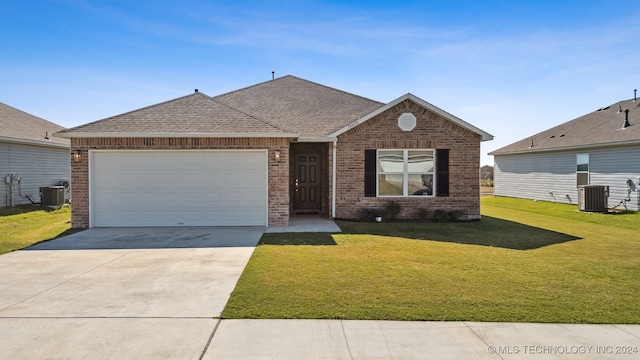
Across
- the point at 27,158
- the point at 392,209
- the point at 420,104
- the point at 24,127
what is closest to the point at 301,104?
the point at 420,104

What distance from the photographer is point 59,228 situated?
34.6ft

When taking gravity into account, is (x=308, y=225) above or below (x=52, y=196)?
below

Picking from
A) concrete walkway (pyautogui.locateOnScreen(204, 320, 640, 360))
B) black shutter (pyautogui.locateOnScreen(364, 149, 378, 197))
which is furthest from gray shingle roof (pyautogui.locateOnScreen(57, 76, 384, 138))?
concrete walkway (pyautogui.locateOnScreen(204, 320, 640, 360))

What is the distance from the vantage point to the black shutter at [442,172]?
39.9 ft

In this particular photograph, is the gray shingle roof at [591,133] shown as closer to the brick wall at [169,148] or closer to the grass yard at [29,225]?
the brick wall at [169,148]

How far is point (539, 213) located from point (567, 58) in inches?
240

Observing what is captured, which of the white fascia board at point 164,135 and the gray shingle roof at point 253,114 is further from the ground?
the gray shingle roof at point 253,114

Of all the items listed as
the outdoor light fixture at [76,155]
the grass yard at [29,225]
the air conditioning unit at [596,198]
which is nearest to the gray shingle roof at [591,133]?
the air conditioning unit at [596,198]

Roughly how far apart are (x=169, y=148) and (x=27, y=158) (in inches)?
384

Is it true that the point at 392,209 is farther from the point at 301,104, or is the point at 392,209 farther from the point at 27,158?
the point at 27,158

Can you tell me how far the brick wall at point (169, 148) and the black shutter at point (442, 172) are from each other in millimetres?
5016

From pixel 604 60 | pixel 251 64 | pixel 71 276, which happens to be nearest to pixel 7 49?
pixel 251 64

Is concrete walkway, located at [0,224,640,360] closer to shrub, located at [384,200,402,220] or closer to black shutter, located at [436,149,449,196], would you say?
shrub, located at [384,200,402,220]

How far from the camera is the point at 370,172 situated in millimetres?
12156
